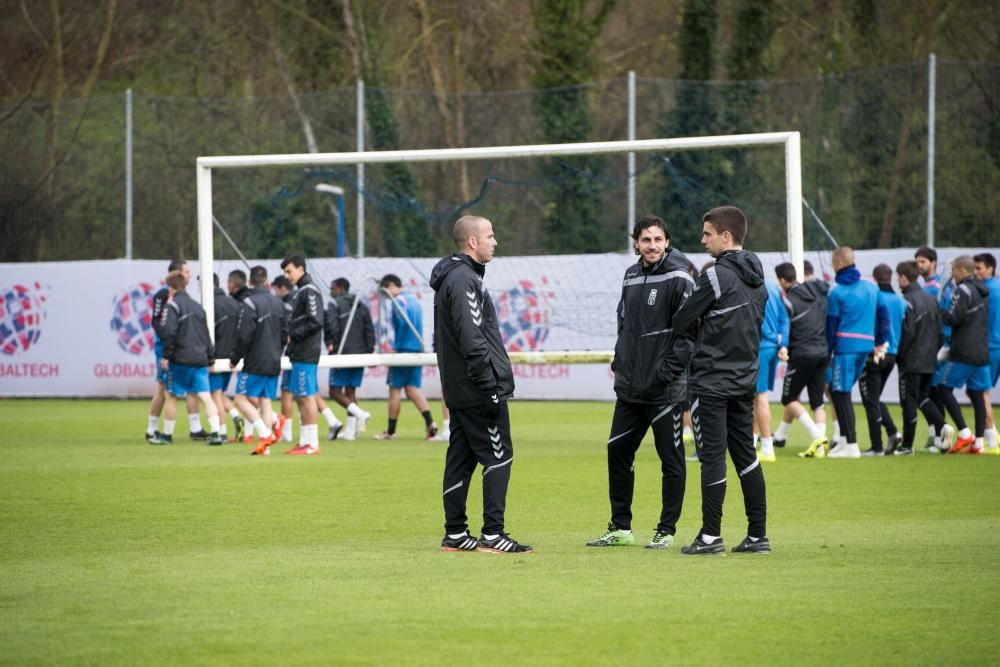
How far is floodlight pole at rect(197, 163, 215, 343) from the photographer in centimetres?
1911

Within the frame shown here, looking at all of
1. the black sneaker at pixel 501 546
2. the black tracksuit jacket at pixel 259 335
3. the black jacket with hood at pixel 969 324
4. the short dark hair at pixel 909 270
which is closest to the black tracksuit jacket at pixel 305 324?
the black tracksuit jacket at pixel 259 335

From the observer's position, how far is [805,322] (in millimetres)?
17484

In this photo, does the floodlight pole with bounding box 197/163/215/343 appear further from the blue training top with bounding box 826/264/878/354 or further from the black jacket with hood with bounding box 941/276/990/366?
the black jacket with hood with bounding box 941/276/990/366

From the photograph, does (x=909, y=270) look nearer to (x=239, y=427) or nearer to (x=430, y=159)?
(x=430, y=159)

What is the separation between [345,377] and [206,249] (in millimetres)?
2703

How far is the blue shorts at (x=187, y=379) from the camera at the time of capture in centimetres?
1934

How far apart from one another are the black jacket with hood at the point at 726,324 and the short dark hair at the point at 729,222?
0.15 metres

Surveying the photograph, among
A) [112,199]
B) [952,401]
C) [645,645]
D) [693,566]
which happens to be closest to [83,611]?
[645,645]

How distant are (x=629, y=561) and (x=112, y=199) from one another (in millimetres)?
23657

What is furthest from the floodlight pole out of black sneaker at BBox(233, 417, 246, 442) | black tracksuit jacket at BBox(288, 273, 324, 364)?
black tracksuit jacket at BBox(288, 273, 324, 364)

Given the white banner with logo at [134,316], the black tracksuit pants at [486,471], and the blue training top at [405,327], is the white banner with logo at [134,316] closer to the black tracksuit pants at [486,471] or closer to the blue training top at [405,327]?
the blue training top at [405,327]

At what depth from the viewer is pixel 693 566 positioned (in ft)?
29.5

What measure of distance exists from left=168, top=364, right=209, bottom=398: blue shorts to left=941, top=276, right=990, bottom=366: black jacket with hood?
9.12 m

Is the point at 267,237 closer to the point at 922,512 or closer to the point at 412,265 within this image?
the point at 412,265
